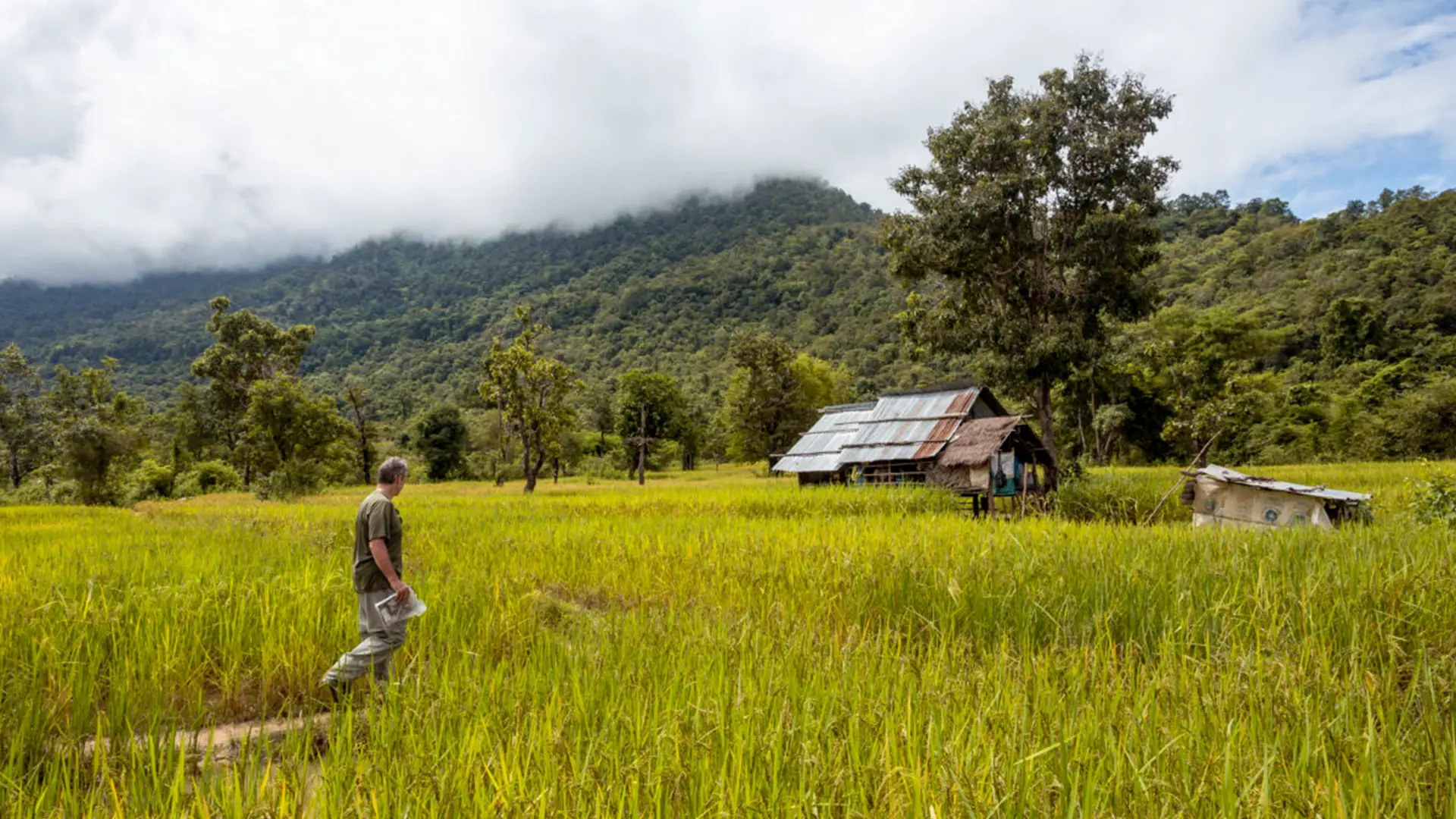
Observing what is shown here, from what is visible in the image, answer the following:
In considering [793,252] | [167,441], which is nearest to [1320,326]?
[167,441]

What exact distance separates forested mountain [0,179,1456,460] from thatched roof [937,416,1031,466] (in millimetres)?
3045

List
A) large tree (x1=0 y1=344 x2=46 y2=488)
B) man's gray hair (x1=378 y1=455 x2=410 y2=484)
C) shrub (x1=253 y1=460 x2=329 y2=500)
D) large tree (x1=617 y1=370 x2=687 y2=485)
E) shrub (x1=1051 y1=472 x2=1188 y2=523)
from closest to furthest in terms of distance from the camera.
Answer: man's gray hair (x1=378 y1=455 x2=410 y2=484), shrub (x1=1051 y1=472 x2=1188 y2=523), shrub (x1=253 y1=460 x2=329 y2=500), large tree (x1=0 y1=344 x2=46 y2=488), large tree (x1=617 y1=370 x2=687 y2=485)

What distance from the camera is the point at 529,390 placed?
2958cm

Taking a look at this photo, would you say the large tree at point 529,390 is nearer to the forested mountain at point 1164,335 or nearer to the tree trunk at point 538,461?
the tree trunk at point 538,461

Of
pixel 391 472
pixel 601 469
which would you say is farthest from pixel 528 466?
pixel 391 472

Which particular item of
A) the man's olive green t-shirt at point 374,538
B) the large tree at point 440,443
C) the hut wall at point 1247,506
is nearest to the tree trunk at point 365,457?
the large tree at point 440,443

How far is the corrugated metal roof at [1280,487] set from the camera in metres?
11.0

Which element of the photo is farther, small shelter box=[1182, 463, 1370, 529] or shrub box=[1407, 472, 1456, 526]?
small shelter box=[1182, 463, 1370, 529]

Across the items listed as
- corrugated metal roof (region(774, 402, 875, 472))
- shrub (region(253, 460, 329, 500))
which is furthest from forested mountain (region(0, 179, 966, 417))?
shrub (region(253, 460, 329, 500))

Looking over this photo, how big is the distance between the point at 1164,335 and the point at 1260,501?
35.8 metres

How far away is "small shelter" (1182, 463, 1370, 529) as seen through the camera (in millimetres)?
11203

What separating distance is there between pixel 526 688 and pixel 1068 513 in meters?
16.6

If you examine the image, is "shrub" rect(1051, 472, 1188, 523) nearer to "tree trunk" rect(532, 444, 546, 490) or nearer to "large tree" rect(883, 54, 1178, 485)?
"large tree" rect(883, 54, 1178, 485)

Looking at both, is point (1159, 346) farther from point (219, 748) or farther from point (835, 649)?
point (219, 748)
